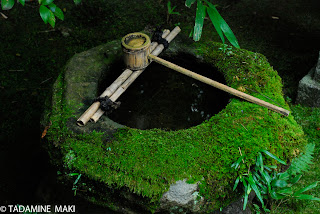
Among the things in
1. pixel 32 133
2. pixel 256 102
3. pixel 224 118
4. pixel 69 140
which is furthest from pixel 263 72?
pixel 32 133

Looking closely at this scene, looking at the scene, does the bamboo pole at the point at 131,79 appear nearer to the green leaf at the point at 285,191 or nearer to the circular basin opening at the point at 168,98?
the circular basin opening at the point at 168,98

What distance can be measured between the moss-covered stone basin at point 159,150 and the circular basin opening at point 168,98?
403 millimetres

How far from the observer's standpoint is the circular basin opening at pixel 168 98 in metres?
3.18

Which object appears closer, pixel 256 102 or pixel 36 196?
pixel 256 102

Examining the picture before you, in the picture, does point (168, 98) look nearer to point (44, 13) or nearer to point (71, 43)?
point (44, 13)

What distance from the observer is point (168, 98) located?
3.35m

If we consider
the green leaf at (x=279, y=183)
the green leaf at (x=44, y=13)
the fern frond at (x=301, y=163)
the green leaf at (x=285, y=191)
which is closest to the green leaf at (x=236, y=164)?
the green leaf at (x=279, y=183)

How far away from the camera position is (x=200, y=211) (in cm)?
232

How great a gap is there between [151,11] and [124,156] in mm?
4170

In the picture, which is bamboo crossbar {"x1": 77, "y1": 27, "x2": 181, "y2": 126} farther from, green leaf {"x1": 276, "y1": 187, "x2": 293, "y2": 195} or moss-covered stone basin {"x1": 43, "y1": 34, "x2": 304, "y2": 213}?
green leaf {"x1": 276, "y1": 187, "x2": 293, "y2": 195}

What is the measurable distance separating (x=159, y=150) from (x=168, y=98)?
1079 mm

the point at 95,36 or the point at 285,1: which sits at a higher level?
the point at 285,1

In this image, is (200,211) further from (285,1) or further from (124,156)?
(285,1)

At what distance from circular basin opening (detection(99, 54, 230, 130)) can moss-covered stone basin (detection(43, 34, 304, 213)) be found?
15.9 inches
